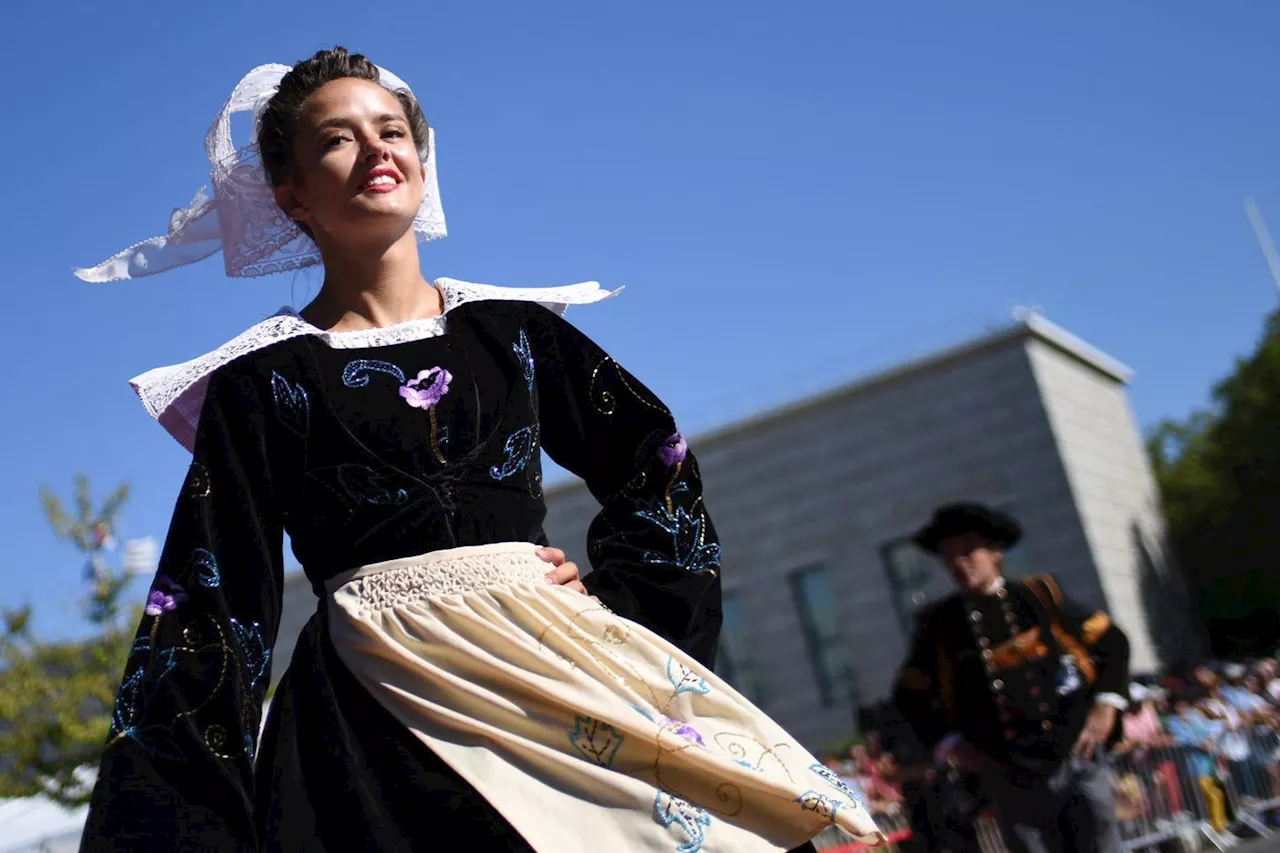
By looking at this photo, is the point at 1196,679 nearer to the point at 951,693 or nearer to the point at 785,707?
the point at 951,693

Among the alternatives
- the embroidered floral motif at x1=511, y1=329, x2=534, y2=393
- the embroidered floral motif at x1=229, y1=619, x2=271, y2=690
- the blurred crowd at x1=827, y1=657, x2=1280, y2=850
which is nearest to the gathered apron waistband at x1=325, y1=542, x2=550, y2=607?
the embroidered floral motif at x1=229, y1=619, x2=271, y2=690

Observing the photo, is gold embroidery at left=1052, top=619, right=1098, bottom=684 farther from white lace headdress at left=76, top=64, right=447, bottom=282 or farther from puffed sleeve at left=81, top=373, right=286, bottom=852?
puffed sleeve at left=81, top=373, right=286, bottom=852

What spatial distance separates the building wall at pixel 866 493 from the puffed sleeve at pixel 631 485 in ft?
91.0

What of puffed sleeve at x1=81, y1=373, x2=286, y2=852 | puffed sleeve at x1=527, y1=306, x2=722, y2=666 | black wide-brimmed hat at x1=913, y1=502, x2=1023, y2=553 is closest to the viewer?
puffed sleeve at x1=81, y1=373, x2=286, y2=852

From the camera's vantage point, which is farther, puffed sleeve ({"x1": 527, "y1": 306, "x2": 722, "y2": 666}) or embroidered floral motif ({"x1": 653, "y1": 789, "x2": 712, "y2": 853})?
puffed sleeve ({"x1": 527, "y1": 306, "x2": 722, "y2": 666})

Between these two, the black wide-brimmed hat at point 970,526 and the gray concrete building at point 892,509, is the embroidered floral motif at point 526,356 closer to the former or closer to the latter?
the black wide-brimmed hat at point 970,526

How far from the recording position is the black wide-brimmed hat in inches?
236

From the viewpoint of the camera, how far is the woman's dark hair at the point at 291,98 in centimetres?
278

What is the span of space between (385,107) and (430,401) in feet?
2.02

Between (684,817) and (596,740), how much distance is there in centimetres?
17

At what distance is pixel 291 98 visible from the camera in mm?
2795

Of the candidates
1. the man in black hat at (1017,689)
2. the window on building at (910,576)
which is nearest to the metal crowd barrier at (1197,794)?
the man in black hat at (1017,689)

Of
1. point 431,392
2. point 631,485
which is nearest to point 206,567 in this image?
point 431,392

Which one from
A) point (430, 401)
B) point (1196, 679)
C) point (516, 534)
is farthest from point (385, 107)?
point (1196, 679)
